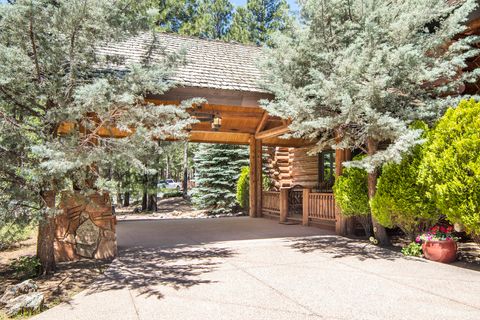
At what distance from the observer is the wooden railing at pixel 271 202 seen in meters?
12.7

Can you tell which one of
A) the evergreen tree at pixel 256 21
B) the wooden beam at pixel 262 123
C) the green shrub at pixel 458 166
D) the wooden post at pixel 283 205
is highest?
the evergreen tree at pixel 256 21

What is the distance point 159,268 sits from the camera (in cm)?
579

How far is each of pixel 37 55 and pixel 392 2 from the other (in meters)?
6.16

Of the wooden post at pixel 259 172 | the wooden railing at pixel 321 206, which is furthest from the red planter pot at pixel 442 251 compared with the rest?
the wooden post at pixel 259 172

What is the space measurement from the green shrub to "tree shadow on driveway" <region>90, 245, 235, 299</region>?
3558 mm

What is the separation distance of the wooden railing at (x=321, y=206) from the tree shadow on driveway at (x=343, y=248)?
3.93 feet

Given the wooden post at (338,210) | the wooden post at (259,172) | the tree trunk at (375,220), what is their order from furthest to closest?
the wooden post at (259,172), the wooden post at (338,210), the tree trunk at (375,220)

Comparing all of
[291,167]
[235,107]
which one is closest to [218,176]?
[291,167]

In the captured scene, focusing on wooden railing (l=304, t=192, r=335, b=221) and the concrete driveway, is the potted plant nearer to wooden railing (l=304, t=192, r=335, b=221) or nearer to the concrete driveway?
the concrete driveway

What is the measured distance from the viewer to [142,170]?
5.45 meters

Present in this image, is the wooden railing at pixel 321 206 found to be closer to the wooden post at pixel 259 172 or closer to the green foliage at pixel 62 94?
the wooden post at pixel 259 172

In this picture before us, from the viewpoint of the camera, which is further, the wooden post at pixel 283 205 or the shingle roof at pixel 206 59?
the wooden post at pixel 283 205

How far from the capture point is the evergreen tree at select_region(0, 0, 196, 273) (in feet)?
16.1

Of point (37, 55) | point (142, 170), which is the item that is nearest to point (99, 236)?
point (142, 170)
